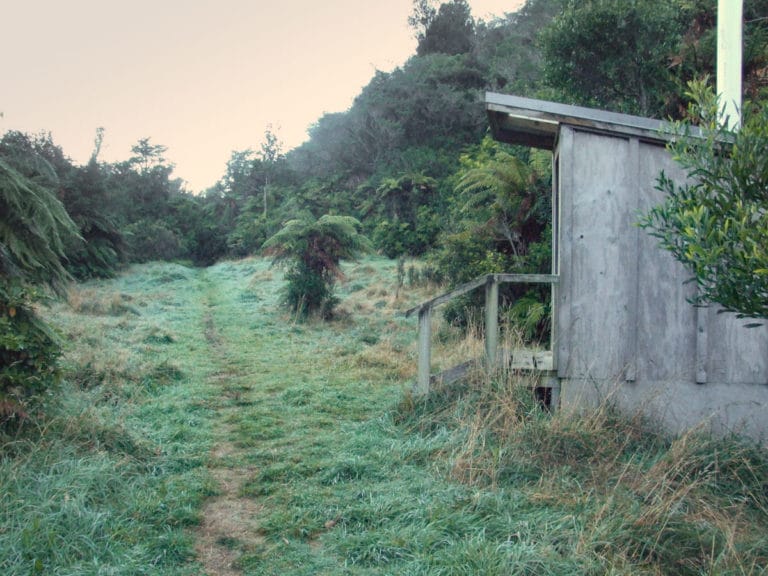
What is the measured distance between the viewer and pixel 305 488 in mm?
4992

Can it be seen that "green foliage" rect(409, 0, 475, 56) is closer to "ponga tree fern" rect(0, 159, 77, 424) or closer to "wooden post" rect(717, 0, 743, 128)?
"wooden post" rect(717, 0, 743, 128)

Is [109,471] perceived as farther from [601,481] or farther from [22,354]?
[601,481]

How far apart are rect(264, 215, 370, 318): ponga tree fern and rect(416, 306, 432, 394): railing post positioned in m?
7.52

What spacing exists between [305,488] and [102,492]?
1.42m

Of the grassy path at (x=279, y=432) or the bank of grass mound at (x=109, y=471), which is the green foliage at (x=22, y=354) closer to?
the bank of grass mound at (x=109, y=471)

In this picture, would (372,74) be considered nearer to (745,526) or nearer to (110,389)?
(110,389)

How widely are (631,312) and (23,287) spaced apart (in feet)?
18.1

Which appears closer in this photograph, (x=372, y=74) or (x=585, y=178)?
(x=585, y=178)

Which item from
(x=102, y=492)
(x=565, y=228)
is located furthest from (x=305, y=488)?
(x=565, y=228)

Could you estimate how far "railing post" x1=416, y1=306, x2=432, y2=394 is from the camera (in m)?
6.72

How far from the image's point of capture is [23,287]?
5.73 metres

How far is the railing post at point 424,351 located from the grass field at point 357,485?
174 millimetres

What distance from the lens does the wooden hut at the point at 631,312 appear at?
617cm

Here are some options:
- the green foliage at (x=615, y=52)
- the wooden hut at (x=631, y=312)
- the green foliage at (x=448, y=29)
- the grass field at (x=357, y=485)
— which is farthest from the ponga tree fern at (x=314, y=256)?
the green foliage at (x=448, y=29)
